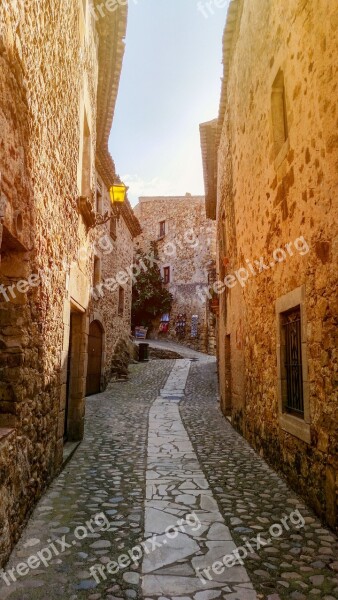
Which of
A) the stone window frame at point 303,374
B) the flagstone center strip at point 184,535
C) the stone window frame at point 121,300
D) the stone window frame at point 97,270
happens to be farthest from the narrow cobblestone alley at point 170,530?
the stone window frame at point 121,300

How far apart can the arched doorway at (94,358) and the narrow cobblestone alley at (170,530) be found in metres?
5.61

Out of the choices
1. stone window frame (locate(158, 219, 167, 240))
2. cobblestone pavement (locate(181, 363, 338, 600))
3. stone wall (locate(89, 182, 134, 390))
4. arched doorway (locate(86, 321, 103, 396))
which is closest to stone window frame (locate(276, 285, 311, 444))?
cobblestone pavement (locate(181, 363, 338, 600))

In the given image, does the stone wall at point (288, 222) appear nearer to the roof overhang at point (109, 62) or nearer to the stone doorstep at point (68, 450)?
the roof overhang at point (109, 62)

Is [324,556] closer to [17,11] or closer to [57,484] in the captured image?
[57,484]

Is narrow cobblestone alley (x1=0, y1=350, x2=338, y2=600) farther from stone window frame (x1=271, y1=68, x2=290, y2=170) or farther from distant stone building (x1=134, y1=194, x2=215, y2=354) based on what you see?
distant stone building (x1=134, y1=194, x2=215, y2=354)

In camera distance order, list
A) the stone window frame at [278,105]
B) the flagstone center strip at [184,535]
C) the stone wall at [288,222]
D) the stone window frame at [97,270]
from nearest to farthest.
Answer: the flagstone center strip at [184,535], the stone wall at [288,222], the stone window frame at [278,105], the stone window frame at [97,270]

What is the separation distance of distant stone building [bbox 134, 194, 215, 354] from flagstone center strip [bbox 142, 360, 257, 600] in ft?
64.6

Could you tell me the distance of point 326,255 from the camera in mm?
3252

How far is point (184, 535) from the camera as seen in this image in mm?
2867

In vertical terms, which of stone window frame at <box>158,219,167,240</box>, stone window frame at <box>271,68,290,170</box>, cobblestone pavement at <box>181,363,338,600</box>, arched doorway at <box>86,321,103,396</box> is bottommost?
cobblestone pavement at <box>181,363,338,600</box>

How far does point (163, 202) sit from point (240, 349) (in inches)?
939

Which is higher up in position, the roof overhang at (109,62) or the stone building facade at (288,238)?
the roof overhang at (109,62)

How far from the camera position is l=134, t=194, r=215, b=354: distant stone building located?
25094mm

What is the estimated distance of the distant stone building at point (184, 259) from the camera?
25094 millimetres
